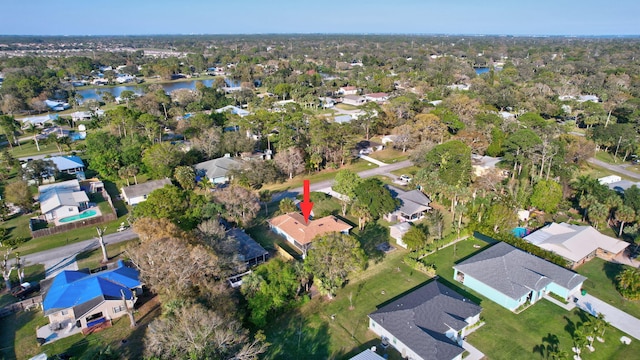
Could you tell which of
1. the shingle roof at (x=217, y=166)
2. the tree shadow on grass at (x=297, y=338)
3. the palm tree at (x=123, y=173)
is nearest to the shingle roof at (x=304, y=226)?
the tree shadow on grass at (x=297, y=338)

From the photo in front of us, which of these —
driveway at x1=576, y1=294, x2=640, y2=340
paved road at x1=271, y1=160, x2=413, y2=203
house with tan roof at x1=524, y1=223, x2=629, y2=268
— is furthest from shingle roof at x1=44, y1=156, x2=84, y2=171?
driveway at x1=576, y1=294, x2=640, y2=340

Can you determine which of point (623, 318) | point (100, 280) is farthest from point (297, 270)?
point (623, 318)

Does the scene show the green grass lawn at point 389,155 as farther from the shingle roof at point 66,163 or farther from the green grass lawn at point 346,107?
the shingle roof at point 66,163

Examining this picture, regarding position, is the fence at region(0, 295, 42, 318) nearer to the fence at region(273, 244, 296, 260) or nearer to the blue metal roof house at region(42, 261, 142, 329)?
the blue metal roof house at region(42, 261, 142, 329)

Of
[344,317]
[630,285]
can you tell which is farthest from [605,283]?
[344,317]

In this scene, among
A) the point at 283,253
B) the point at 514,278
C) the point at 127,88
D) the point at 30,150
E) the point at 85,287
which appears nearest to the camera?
the point at 85,287

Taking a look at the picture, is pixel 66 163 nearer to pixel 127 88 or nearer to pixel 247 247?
pixel 247 247
